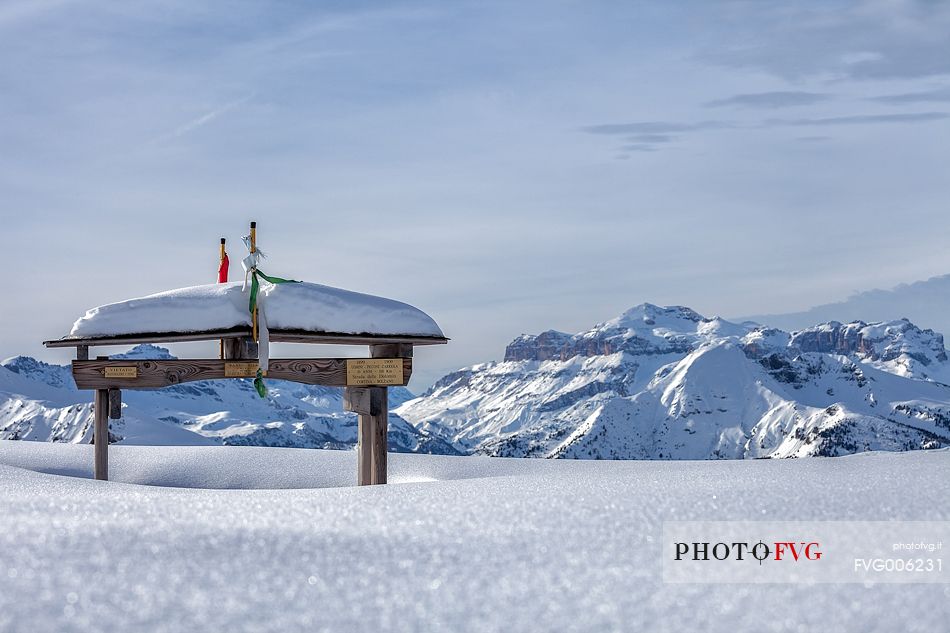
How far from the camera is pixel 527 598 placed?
299 centimetres

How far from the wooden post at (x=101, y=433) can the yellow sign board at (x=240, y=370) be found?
260 centimetres

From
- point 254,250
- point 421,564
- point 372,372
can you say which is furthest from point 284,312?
point 421,564

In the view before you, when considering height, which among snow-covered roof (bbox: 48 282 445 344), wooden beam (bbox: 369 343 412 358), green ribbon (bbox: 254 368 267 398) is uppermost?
snow-covered roof (bbox: 48 282 445 344)

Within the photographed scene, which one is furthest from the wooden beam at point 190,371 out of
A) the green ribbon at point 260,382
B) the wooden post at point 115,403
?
the wooden post at point 115,403

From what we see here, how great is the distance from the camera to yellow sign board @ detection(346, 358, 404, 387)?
982 cm

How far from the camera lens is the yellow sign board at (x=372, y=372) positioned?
982cm

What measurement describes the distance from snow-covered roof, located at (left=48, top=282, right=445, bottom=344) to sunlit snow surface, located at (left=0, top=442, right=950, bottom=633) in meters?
4.90

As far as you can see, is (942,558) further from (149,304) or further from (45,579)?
(149,304)

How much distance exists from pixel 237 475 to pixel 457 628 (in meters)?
10.1

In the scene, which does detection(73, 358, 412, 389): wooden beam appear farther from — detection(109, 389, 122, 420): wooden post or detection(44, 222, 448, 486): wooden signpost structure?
detection(109, 389, 122, 420): wooden post

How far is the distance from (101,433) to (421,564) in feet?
31.9

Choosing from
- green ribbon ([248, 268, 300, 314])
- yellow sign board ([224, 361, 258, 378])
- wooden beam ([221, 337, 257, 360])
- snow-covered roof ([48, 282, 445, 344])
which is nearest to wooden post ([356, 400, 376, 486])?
snow-covered roof ([48, 282, 445, 344])

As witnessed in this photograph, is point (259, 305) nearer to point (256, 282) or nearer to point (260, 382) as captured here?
point (256, 282)

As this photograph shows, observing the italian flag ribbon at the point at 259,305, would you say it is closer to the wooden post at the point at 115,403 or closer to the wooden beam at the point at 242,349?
the wooden beam at the point at 242,349
